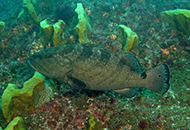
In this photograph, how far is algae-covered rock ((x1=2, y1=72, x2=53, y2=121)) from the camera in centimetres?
392

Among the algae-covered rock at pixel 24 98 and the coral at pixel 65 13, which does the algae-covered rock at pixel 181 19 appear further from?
the algae-covered rock at pixel 24 98

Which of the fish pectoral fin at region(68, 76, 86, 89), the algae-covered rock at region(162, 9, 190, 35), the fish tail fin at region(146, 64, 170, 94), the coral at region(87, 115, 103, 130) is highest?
the fish pectoral fin at region(68, 76, 86, 89)

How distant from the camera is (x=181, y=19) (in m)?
6.90

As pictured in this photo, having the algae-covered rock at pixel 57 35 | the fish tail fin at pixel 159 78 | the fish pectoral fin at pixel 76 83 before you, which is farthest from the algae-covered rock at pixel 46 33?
the fish tail fin at pixel 159 78

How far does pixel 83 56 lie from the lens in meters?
3.39

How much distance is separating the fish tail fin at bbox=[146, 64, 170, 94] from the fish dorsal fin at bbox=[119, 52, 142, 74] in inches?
8.6

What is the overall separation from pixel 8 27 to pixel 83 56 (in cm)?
613

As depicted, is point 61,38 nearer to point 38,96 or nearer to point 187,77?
point 38,96

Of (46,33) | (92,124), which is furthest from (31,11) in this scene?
(92,124)

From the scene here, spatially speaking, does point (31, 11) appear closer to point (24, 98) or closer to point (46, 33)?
point (46, 33)

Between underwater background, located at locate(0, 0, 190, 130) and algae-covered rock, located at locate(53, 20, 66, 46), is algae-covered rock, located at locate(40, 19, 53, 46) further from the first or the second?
algae-covered rock, located at locate(53, 20, 66, 46)

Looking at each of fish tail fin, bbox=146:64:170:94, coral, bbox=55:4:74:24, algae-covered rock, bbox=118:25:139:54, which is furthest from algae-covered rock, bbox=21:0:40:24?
fish tail fin, bbox=146:64:170:94

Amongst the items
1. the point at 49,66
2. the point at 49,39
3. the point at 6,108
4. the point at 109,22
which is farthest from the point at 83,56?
the point at 109,22

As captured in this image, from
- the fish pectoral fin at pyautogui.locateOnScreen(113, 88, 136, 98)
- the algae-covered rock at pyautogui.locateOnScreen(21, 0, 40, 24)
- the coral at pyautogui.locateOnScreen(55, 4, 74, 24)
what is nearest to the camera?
the fish pectoral fin at pyautogui.locateOnScreen(113, 88, 136, 98)
